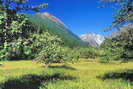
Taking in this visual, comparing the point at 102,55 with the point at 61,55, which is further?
the point at 61,55

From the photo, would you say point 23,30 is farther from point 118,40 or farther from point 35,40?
point 118,40

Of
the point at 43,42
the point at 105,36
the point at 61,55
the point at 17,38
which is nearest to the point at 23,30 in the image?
the point at 17,38

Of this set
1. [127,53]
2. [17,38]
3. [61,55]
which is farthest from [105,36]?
[61,55]

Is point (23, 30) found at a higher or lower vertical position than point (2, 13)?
lower

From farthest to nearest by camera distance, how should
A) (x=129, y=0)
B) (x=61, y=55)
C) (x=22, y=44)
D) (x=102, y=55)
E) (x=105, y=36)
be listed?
(x=61, y=55), (x=102, y=55), (x=105, y=36), (x=129, y=0), (x=22, y=44)

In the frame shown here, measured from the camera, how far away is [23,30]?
14.8m

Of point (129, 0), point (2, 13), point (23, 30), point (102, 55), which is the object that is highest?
point (129, 0)

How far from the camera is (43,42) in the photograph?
1574cm

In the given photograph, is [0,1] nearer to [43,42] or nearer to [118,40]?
[43,42]

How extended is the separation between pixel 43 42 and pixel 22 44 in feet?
7.69

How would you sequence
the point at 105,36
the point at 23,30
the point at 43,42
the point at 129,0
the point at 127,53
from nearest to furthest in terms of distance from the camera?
the point at 23,30
the point at 43,42
the point at 129,0
the point at 127,53
the point at 105,36

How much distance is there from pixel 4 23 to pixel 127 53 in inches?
465

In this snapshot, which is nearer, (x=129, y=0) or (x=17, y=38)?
(x=17, y=38)

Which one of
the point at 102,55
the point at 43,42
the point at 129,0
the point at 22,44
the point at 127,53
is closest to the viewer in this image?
the point at 22,44
